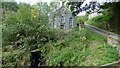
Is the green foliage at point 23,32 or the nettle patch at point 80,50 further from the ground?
the green foliage at point 23,32

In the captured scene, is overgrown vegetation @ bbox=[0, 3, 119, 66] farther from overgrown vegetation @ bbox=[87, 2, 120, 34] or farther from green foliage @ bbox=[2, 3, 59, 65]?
overgrown vegetation @ bbox=[87, 2, 120, 34]

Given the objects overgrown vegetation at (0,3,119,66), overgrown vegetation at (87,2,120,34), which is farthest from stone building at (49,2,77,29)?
overgrown vegetation at (87,2,120,34)

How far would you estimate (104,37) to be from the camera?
1.82 meters

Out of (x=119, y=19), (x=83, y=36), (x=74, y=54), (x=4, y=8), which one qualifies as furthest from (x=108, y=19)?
(x=4, y=8)

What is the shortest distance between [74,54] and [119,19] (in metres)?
0.57

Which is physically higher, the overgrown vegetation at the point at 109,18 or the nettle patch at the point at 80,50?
the overgrown vegetation at the point at 109,18

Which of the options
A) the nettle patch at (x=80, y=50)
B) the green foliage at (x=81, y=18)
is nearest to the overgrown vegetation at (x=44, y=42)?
the nettle patch at (x=80, y=50)

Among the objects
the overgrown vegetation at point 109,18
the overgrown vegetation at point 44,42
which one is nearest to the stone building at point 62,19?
the overgrown vegetation at point 44,42

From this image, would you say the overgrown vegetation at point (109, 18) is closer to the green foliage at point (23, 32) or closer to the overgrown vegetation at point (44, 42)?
the overgrown vegetation at point (44, 42)

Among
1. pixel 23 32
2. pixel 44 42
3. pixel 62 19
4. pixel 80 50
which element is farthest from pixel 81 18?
pixel 23 32

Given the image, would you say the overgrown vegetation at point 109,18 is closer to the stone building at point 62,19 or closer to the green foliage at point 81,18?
the green foliage at point 81,18

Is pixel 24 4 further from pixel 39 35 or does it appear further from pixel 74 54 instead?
pixel 74 54

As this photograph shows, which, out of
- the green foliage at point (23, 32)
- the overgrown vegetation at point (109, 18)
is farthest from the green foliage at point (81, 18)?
the green foliage at point (23, 32)

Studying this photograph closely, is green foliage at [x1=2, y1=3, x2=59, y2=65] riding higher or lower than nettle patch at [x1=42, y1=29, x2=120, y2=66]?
higher
